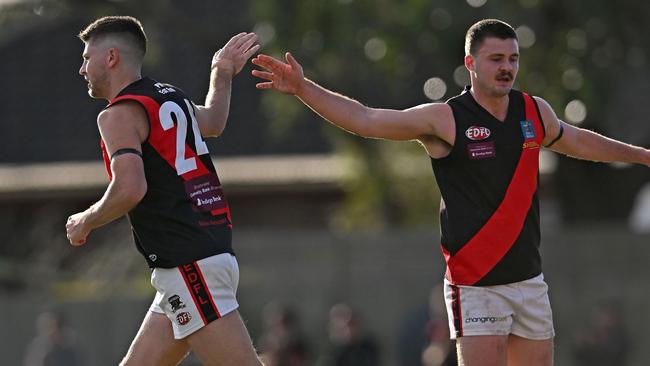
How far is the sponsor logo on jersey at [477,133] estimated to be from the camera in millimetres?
7703

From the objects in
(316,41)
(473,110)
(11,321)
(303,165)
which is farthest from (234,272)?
(303,165)

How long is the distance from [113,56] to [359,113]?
1.34 meters

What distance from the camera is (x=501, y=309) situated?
7.75m

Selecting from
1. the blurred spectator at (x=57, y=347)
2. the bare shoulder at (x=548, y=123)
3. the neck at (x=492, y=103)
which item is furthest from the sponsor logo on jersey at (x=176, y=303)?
the blurred spectator at (x=57, y=347)

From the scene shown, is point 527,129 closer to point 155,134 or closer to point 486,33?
point 486,33

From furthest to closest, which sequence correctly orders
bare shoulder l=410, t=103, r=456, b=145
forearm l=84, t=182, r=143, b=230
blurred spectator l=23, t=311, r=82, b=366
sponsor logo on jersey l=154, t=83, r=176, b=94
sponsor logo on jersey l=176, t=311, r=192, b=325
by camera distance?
blurred spectator l=23, t=311, r=82, b=366
bare shoulder l=410, t=103, r=456, b=145
sponsor logo on jersey l=154, t=83, r=176, b=94
sponsor logo on jersey l=176, t=311, r=192, b=325
forearm l=84, t=182, r=143, b=230

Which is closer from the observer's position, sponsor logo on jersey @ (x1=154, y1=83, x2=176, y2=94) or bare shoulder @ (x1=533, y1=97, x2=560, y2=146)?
sponsor logo on jersey @ (x1=154, y1=83, x2=176, y2=94)

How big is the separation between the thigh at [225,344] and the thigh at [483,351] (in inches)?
46.1

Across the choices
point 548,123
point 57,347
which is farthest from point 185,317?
point 57,347

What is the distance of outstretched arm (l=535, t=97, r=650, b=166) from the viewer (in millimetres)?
8008

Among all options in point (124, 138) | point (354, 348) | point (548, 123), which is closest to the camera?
point (124, 138)

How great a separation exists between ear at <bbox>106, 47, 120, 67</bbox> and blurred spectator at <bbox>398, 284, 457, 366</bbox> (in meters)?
7.62

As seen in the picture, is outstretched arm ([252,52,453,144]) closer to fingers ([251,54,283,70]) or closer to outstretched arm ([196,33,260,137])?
fingers ([251,54,283,70])

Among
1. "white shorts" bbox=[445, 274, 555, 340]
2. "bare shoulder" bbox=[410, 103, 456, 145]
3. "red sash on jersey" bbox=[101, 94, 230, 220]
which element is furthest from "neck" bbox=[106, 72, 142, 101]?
"white shorts" bbox=[445, 274, 555, 340]
